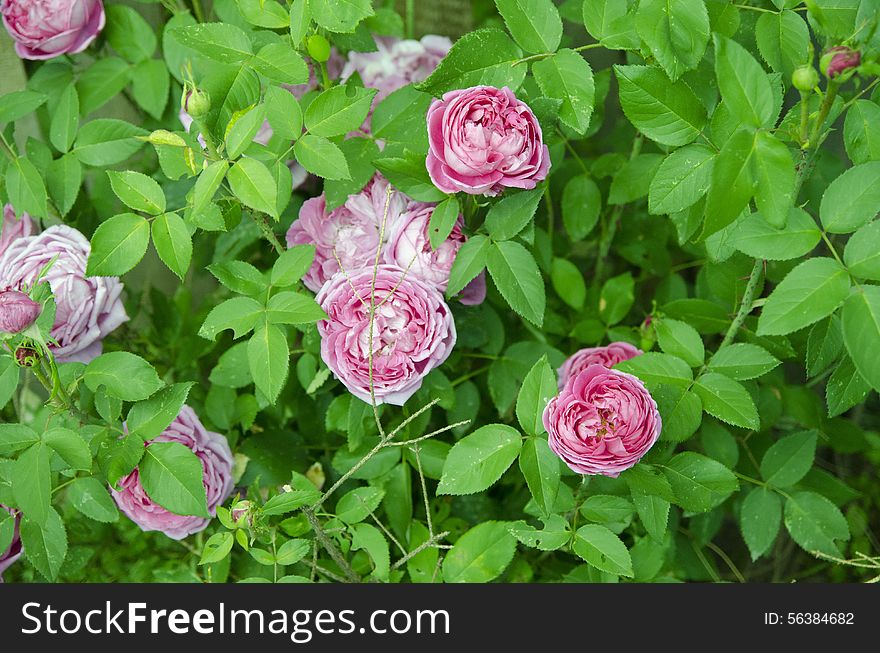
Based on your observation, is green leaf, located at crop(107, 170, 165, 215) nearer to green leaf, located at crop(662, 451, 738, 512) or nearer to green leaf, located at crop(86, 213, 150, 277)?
green leaf, located at crop(86, 213, 150, 277)

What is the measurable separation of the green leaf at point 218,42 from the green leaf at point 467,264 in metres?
0.31

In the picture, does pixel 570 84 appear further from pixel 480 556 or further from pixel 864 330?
pixel 480 556

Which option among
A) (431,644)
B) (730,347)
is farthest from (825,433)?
(431,644)

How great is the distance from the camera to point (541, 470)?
83 cm

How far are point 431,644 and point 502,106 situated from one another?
60 cm

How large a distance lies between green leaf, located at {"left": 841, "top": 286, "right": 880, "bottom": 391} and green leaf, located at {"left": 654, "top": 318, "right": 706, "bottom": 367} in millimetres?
223

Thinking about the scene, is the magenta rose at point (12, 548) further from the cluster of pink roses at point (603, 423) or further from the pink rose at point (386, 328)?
the cluster of pink roses at point (603, 423)

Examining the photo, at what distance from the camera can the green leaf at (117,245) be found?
0.80 metres

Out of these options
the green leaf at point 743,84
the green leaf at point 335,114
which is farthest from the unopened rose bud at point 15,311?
the green leaf at point 743,84

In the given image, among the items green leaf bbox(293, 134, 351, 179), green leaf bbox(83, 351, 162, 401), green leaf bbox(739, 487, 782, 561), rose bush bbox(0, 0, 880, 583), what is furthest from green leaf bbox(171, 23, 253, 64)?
green leaf bbox(739, 487, 782, 561)

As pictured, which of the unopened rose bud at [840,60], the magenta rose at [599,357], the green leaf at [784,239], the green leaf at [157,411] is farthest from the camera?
the magenta rose at [599,357]

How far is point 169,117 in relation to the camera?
3.81ft

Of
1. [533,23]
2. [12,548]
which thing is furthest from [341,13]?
[12,548]

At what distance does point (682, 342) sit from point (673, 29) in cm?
34
